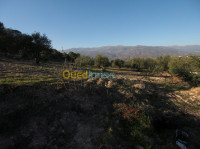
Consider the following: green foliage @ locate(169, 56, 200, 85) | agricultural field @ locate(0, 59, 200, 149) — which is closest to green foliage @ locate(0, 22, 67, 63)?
agricultural field @ locate(0, 59, 200, 149)

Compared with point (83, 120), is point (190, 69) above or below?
above

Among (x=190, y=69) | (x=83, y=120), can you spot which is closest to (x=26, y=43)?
(x=83, y=120)

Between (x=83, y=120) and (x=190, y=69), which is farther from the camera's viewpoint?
(x=190, y=69)

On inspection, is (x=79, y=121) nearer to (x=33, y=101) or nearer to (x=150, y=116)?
(x=33, y=101)

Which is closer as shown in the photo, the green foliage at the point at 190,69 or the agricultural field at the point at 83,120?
the agricultural field at the point at 83,120

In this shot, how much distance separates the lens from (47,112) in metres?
5.66

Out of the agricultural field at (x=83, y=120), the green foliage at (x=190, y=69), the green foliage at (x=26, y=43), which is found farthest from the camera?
the green foliage at (x=26, y=43)

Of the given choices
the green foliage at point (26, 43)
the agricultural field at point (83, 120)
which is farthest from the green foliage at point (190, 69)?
the green foliage at point (26, 43)

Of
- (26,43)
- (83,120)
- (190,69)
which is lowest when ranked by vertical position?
(83,120)

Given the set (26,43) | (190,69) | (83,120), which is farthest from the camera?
(26,43)

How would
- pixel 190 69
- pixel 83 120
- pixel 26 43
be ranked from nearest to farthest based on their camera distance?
pixel 83 120
pixel 190 69
pixel 26 43

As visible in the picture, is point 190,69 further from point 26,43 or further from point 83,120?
point 26,43

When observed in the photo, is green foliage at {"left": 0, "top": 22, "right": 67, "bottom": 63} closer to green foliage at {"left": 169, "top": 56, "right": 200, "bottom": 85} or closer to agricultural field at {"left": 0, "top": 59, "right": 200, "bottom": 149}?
agricultural field at {"left": 0, "top": 59, "right": 200, "bottom": 149}

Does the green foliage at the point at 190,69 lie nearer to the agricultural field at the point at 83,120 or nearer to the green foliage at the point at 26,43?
the agricultural field at the point at 83,120
